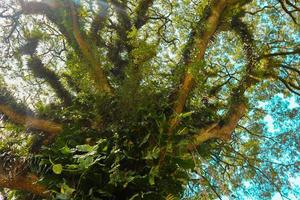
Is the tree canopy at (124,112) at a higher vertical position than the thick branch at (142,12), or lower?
lower

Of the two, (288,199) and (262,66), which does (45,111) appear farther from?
(288,199)

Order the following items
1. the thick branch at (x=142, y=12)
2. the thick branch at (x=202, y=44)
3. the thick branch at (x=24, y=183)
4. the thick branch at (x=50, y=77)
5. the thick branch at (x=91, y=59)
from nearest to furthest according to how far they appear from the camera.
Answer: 1. the thick branch at (x=24, y=183)
2. the thick branch at (x=202, y=44)
3. the thick branch at (x=91, y=59)
4. the thick branch at (x=50, y=77)
5. the thick branch at (x=142, y=12)

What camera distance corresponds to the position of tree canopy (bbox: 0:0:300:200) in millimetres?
4172

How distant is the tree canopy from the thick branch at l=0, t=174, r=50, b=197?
0.04ft

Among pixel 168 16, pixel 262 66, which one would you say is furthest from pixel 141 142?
pixel 168 16

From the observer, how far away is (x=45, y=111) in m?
5.01

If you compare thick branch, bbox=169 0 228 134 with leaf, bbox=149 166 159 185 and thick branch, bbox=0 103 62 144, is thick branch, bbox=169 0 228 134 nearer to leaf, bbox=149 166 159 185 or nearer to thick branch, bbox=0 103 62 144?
leaf, bbox=149 166 159 185

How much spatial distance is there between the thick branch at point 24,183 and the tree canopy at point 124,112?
0.01m

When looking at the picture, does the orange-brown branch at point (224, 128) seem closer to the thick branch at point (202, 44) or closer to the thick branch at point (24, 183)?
the thick branch at point (202, 44)

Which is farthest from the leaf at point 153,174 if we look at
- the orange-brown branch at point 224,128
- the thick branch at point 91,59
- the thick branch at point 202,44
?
the thick branch at point 91,59

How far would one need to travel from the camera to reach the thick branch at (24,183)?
4273 millimetres

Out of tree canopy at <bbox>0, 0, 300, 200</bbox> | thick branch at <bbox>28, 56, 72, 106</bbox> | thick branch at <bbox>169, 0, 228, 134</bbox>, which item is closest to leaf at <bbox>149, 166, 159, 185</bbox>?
tree canopy at <bbox>0, 0, 300, 200</bbox>

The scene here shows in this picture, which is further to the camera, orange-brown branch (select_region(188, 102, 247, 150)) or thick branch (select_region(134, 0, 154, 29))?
thick branch (select_region(134, 0, 154, 29))

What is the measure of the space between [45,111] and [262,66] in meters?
3.67
